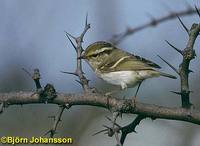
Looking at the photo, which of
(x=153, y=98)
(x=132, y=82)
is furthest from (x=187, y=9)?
(x=153, y=98)

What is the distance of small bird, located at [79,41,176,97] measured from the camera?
636 centimetres

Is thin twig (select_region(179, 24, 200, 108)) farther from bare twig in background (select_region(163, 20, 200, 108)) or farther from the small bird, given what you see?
the small bird

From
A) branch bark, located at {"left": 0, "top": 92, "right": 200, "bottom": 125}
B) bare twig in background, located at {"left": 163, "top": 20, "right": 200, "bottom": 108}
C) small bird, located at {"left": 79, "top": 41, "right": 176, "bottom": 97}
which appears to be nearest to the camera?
bare twig in background, located at {"left": 163, "top": 20, "right": 200, "bottom": 108}

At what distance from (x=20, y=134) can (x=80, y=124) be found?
1.31 m

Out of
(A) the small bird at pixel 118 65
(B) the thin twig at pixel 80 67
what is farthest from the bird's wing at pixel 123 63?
(B) the thin twig at pixel 80 67

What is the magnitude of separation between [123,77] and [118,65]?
11.2 inches

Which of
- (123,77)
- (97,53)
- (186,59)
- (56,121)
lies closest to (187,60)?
(186,59)

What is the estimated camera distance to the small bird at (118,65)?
636 cm

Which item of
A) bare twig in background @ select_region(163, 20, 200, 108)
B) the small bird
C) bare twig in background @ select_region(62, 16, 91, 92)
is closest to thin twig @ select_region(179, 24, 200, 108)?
bare twig in background @ select_region(163, 20, 200, 108)

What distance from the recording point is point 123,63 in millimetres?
6734

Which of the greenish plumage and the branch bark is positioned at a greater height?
the greenish plumage

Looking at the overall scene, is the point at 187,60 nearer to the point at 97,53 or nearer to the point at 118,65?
the point at 97,53

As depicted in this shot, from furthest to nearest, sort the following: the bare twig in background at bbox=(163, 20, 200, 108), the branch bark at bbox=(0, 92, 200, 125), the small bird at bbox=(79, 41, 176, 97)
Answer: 1. the small bird at bbox=(79, 41, 176, 97)
2. the branch bark at bbox=(0, 92, 200, 125)
3. the bare twig in background at bbox=(163, 20, 200, 108)

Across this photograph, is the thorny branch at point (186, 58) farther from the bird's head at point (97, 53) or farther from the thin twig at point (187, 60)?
the bird's head at point (97, 53)
